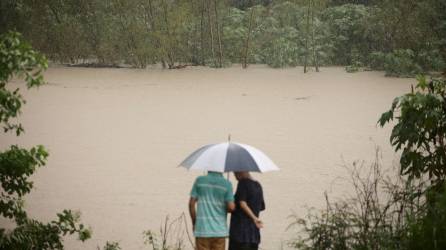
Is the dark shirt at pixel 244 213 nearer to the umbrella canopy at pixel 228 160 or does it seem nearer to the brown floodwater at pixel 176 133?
the umbrella canopy at pixel 228 160

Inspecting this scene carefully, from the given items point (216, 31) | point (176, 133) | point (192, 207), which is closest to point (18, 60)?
point (192, 207)

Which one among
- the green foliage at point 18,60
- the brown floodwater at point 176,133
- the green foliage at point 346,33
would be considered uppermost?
the green foliage at point 346,33

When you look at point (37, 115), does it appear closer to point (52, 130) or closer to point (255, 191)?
point (52, 130)

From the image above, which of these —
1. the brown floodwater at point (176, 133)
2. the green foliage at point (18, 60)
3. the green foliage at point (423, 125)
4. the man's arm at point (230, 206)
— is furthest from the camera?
the brown floodwater at point (176, 133)

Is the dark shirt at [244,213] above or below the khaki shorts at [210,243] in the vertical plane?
above

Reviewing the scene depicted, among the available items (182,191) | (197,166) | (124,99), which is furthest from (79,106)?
(197,166)

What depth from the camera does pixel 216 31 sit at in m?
14.5

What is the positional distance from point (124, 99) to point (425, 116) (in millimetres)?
7894

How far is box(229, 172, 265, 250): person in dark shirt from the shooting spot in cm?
311

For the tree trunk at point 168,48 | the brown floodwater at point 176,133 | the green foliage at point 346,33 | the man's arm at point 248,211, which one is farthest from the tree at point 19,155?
the green foliage at point 346,33

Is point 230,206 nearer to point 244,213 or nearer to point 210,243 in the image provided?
point 244,213

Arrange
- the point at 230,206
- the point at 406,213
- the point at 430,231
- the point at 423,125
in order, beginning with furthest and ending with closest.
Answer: the point at 423,125
the point at 230,206
the point at 406,213
the point at 430,231

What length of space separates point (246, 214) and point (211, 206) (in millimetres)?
180

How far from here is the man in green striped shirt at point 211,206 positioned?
10.1 feet
